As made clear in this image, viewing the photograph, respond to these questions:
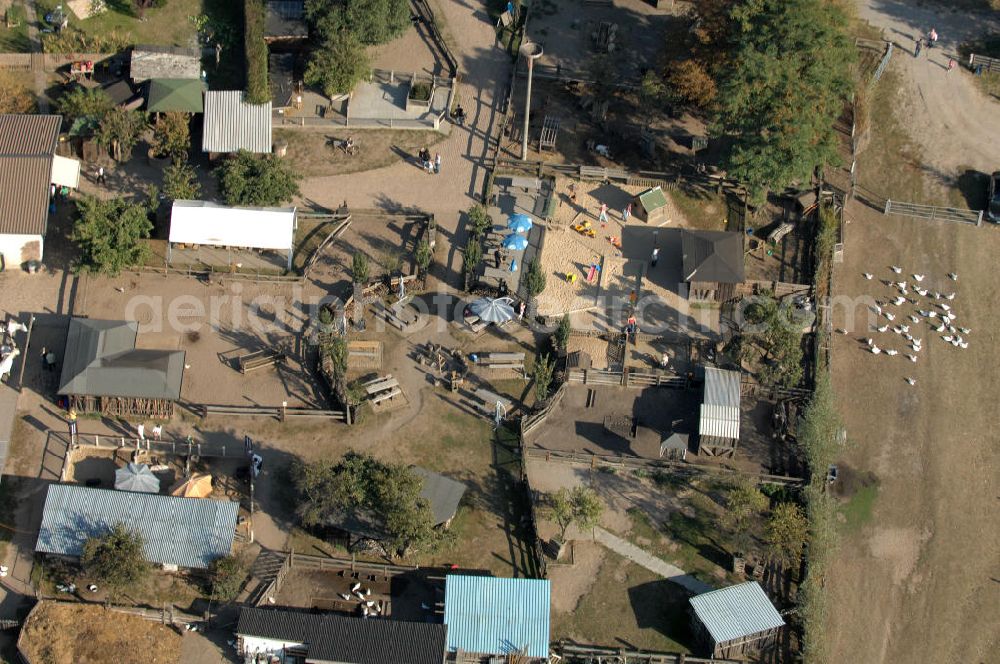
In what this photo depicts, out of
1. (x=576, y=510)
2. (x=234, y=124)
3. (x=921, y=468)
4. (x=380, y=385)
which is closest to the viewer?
(x=576, y=510)

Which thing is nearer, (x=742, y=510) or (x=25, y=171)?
(x=742, y=510)

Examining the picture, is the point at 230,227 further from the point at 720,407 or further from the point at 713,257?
the point at 720,407

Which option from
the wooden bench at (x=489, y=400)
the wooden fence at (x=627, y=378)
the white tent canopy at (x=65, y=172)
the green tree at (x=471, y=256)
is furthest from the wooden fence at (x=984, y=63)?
the white tent canopy at (x=65, y=172)

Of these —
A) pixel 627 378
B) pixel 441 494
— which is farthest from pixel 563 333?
pixel 441 494

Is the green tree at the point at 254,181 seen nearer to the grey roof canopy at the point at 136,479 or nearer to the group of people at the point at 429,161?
the group of people at the point at 429,161

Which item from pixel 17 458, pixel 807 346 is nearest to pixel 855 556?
pixel 807 346

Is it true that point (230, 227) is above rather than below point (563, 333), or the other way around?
above
